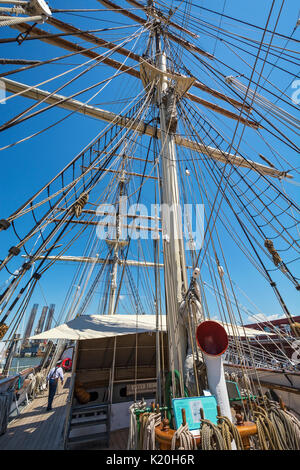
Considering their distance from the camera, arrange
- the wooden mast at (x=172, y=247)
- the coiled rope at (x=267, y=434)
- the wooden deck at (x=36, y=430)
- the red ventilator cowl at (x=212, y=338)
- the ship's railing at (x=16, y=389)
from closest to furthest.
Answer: the coiled rope at (x=267, y=434) < the red ventilator cowl at (x=212, y=338) < the wooden mast at (x=172, y=247) < the wooden deck at (x=36, y=430) < the ship's railing at (x=16, y=389)

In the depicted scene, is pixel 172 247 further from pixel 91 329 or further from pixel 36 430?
pixel 36 430

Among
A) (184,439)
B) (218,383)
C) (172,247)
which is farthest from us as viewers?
(172,247)

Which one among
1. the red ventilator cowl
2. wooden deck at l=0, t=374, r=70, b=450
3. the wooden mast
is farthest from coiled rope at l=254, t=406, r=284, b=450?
wooden deck at l=0, t=374, r=70, b=450

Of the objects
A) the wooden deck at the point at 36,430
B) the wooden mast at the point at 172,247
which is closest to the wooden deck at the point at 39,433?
the wooden deck at the point at 36,430

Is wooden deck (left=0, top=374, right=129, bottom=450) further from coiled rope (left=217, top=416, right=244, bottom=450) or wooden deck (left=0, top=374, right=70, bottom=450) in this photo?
coiled rope (left=217, top=416, right=244, bottom=450)

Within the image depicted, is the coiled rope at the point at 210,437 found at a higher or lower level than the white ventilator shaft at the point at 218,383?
lower

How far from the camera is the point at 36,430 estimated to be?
4.45 m

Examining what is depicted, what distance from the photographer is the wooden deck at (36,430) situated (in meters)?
3.79

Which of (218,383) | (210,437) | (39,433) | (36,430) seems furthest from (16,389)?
(210,437)

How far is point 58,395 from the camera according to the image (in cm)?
753

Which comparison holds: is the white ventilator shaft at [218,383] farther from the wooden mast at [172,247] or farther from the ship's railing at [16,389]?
the ship's railing at [16,389]

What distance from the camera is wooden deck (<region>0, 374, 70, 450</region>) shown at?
3793 mm
